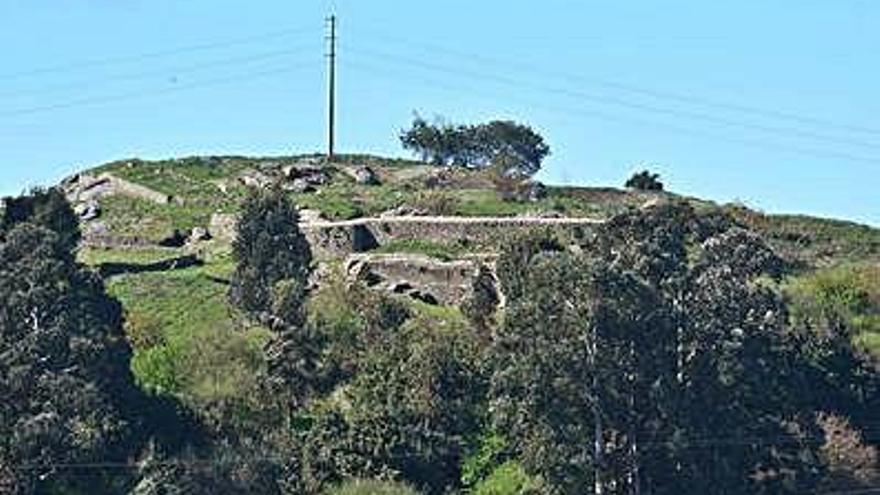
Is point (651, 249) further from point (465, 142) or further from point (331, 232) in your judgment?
point (465, 142)

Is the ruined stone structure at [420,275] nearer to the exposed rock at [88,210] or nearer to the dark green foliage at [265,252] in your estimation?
the dark green foliage at [265,252]

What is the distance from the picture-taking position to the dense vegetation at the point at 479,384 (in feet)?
209

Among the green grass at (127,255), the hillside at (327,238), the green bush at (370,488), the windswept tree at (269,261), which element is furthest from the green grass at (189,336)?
the green bush at (370,488)

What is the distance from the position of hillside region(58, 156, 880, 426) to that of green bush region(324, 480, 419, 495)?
6632 millimetres

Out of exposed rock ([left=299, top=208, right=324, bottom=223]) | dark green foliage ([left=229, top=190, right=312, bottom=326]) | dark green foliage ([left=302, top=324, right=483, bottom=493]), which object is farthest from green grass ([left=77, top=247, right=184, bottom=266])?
dark green foliage ([left=302, top=324, right=483, bottom=493])

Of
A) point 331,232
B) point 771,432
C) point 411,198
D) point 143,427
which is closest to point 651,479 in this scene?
point 771,432

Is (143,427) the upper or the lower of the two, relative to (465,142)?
lower

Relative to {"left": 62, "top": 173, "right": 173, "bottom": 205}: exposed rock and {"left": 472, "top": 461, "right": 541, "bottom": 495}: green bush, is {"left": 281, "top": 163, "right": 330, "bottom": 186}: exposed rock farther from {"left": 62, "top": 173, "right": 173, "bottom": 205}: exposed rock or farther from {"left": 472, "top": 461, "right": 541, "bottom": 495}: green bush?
{"left": 472, "top": 461, "right": 541, "bottom": 495}: green bush

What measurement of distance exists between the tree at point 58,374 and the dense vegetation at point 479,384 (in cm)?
7

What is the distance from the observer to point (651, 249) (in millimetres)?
67000

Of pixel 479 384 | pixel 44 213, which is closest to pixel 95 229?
pixel 44 213

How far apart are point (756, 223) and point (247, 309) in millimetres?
31994

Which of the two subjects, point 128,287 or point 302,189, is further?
point 302,189

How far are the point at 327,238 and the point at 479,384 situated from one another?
23913 mm
